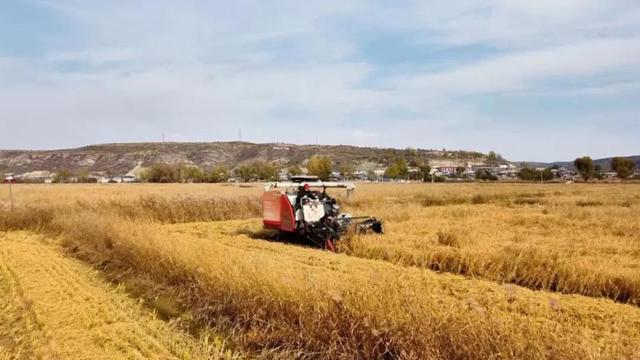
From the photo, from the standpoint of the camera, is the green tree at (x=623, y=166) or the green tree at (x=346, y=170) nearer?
the green tree at (x=623, y=166)

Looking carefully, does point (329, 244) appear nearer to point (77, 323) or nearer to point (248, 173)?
point (77, 323)

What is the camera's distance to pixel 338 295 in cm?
577

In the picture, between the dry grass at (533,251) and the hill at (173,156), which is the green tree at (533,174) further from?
the dry grass at (533,251)

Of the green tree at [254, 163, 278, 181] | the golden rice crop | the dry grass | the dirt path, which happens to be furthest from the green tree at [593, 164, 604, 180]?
the dirt path

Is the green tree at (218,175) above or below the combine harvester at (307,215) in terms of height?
below

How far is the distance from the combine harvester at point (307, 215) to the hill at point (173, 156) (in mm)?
134756

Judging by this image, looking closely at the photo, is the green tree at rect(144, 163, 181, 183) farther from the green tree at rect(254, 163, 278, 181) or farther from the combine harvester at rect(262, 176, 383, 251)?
the combine harvester at rect(262, 176, 383, 251)

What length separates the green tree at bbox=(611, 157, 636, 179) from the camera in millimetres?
117062

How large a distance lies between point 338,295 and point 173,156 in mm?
151797

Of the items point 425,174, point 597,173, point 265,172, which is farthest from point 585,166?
point 265,172

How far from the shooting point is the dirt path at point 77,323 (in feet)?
20.7

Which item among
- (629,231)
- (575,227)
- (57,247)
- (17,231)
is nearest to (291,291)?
(57,247)

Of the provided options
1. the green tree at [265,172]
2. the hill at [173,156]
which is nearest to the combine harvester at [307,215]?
the green tree at [265,172]

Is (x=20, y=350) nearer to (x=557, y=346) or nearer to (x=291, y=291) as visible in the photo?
(x=291, y=291)
